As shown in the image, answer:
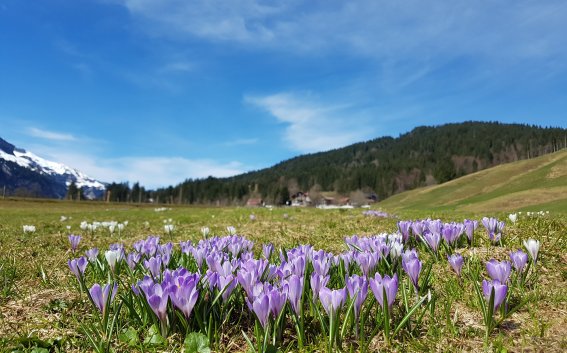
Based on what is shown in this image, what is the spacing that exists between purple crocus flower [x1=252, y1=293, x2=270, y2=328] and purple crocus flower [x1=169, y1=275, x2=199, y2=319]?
338 mm

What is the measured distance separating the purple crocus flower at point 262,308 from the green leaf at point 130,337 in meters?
0.76

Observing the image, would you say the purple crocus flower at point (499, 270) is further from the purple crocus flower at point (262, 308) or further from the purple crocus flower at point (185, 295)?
the purple crocus flower at point (185, 295)

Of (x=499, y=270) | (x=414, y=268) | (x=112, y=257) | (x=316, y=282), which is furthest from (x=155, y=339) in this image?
(x=499, y=270)

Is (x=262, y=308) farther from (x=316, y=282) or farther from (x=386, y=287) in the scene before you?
(x=386, y=287)

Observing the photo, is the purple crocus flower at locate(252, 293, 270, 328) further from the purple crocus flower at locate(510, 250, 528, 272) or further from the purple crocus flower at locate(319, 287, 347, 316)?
the purple crocus flower at locate(510, 250, 528, 272)

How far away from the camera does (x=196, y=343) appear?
2.12 meters

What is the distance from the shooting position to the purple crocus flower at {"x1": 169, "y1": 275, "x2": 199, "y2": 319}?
6.86 ft

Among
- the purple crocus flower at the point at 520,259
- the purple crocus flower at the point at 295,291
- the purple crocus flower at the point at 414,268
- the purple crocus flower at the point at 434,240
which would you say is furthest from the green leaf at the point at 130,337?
the purple crocus flower at the point at 434,240

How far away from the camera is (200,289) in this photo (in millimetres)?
2307

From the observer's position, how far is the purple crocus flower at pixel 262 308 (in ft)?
6.54

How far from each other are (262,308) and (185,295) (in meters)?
0.43

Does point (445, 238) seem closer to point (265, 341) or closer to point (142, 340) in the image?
point (265, 341)

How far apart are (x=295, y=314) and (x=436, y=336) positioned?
2.79 ft

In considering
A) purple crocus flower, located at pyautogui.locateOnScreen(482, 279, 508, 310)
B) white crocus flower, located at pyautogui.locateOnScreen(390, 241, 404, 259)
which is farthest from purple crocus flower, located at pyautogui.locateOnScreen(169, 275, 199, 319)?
white crocus flower, located at pyautogui.locateOnScreen(390, 241, 404, 259)
